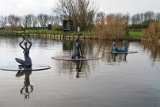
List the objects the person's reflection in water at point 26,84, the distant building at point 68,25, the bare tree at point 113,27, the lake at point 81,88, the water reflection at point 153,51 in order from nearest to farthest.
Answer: the lake at point 81,88 → the person's reflection in water at point 26,84 → the water reflection at point 153,51 → the bare tree at point 113,27 → the distant building at point 68,25

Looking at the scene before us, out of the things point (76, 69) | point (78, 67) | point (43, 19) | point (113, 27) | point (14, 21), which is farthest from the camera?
point (14, 21)

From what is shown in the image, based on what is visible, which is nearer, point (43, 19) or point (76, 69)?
point (76, 69)

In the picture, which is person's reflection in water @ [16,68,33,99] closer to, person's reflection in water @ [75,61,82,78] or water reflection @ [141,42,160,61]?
person's reflection in water @ [75,61,82,78]

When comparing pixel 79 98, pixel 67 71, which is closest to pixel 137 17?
pixel 67 71

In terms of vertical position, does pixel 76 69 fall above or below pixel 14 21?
below

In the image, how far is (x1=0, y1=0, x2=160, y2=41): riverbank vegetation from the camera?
78.8 m

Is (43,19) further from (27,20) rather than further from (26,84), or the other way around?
(26,84)

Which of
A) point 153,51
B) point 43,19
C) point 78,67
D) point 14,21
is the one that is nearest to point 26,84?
point 78,67

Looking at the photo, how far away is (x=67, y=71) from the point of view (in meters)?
26.7

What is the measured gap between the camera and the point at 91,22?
10681cm

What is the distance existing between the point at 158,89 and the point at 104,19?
63.0m

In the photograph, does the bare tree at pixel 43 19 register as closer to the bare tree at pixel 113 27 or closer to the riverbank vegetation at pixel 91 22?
the riverbank vegetation at pixel 91 22

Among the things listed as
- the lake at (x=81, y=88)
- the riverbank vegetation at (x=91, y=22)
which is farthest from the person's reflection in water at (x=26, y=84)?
the riverbank vegetation at (x=91, y=22)

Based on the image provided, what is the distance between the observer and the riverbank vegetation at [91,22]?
78750 mm
